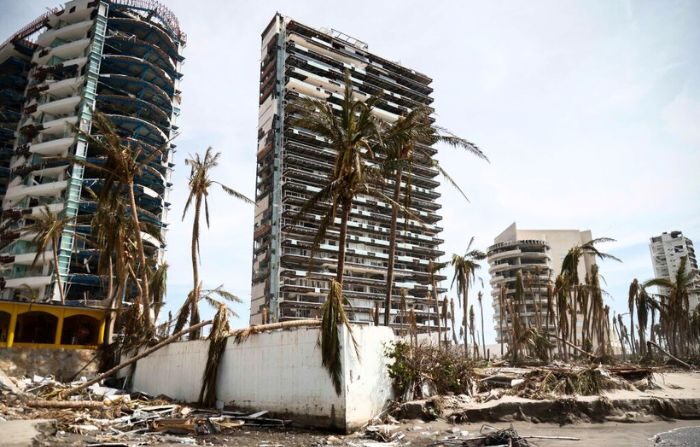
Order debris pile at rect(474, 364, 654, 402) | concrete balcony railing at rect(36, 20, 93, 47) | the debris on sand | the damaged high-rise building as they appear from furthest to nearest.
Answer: the damaged high-rise building → concrete balcony railing at rect(36, 20, 93, 47) → debris pile at rect(474, 364, 654, 402) → the debris on sand

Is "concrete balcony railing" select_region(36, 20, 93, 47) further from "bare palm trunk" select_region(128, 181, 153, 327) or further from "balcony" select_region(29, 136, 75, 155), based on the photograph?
"bare palm trunk" select_region(128, 181, 153, 327)

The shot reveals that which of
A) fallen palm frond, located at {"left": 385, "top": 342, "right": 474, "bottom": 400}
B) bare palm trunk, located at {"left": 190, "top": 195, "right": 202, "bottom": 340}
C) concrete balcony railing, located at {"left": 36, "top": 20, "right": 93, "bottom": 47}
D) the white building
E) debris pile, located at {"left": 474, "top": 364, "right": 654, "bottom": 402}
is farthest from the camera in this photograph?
the white building

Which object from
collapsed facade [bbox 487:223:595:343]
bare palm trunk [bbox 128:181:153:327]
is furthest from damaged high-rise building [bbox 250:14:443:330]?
bare palm trunk [bbox 128:181:153:327]

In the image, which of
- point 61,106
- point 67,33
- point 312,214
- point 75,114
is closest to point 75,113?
point 75,114

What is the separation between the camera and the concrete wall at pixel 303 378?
1296 centimetres

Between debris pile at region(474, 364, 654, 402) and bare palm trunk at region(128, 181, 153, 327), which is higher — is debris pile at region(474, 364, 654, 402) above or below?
below

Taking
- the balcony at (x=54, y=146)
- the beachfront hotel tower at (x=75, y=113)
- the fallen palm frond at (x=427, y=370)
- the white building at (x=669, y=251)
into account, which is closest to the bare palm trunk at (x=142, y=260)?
the fallen palm frond at (x=427, y=370)

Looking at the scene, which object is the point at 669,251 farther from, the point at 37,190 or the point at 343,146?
the point at 37,190

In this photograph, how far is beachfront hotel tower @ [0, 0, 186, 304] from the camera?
50406 mm

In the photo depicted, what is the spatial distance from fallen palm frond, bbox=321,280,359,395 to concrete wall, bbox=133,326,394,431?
6.3 inches

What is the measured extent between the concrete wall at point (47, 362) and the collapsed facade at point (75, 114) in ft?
89.0

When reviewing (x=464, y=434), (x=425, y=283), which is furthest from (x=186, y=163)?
(x=425, y=283)

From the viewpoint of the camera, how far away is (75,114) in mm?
55531

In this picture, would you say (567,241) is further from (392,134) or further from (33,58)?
(33,58)
